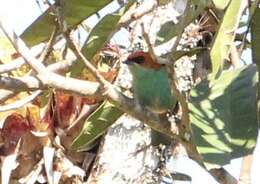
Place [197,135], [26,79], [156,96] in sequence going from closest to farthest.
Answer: [197,135]
[26,79]
[156,96]

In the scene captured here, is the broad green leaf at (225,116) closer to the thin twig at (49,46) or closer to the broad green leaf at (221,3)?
the broad green leaf at (221,3)

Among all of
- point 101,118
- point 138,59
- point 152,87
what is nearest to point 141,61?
point 138,59

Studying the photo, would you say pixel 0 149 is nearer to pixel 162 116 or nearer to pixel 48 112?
pixel 48 112

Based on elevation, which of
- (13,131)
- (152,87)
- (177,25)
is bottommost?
(13,131)

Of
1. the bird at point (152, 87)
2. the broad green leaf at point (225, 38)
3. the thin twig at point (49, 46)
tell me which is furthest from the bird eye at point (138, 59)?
the broad green leaf at point (225, 38)

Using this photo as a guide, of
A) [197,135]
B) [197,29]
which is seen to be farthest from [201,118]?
[197,29]

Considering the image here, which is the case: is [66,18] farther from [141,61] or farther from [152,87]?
[141,61]
